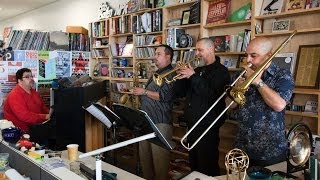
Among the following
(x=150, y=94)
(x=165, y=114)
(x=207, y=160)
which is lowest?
(x=207, y=160)

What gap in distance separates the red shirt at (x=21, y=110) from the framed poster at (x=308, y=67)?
3143mm

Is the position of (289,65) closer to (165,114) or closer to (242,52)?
(242,52)

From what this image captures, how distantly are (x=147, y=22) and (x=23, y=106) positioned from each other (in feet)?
6.62

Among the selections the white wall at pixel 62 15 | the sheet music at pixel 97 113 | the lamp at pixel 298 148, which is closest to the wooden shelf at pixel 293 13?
the lamp at pixel 298 148

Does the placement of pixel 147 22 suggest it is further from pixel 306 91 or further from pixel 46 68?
pixel 306 91

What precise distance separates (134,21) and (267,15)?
2276 millimetres

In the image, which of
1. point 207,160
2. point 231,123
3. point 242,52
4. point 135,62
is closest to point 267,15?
point 242,52

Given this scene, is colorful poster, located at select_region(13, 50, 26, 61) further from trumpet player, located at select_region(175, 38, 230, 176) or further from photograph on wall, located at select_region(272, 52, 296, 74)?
photograph on wall, located at select_region(272, 52, 296, 74)

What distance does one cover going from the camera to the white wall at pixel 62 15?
627 cm

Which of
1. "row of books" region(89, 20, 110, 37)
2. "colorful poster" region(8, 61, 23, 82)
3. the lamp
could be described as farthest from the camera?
"row of books" region(89, 20, 110, 37)

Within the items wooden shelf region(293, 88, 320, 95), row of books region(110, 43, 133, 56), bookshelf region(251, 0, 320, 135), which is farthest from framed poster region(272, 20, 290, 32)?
row of books region(110, 43, 133, 56)

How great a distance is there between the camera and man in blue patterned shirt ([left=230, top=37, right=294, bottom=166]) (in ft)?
7.09

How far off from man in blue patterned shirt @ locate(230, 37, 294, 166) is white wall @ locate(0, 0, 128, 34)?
3538mm

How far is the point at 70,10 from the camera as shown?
7.10 m
